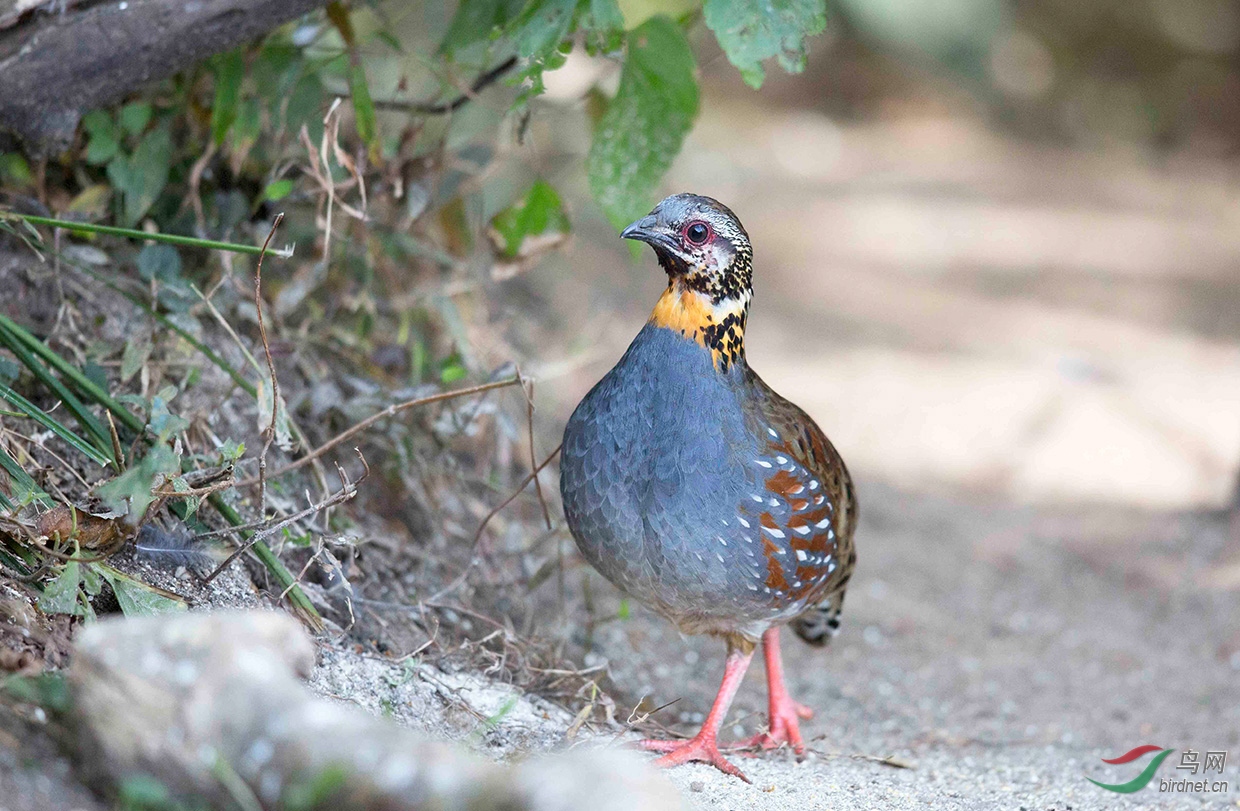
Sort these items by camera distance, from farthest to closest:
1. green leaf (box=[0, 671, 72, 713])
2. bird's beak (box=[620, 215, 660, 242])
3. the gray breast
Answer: bird's beak (box=[620, 215, 660, 242]), the gray breast, green leaf (box=[0, 671, 72, 713])

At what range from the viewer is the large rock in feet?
5.70

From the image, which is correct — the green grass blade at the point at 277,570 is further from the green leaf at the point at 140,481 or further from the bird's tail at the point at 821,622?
the bird's tail at the point at 821,622

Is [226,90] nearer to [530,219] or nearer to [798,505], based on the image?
[530,219]

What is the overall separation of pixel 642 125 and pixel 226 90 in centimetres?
131

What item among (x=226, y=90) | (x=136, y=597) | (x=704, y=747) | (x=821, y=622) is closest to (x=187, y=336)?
(x=136, y=597)

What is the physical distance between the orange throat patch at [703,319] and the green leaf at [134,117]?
69.6 inches

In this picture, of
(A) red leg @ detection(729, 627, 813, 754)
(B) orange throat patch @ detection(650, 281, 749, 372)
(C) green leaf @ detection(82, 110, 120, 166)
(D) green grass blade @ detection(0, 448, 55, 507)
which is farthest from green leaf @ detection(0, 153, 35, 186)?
(A) red leg @ detection(729, 627, 813, 754)

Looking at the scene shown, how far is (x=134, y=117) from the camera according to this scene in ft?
12.2

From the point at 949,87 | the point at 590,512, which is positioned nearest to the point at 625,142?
the point at 590,512

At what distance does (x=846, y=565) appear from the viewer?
3.79 meters

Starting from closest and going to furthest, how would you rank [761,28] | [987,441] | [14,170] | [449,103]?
1. [761,28]
2. [14,170]
3. [449,103]
4. [987,441]

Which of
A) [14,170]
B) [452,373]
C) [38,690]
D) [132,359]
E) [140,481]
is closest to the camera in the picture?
[38,690]

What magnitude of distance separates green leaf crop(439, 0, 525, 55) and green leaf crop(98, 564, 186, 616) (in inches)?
76.1

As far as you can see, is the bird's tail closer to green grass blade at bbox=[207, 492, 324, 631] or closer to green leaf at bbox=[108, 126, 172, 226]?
green grass blade at bbox=[207, 492, 324, 631]
